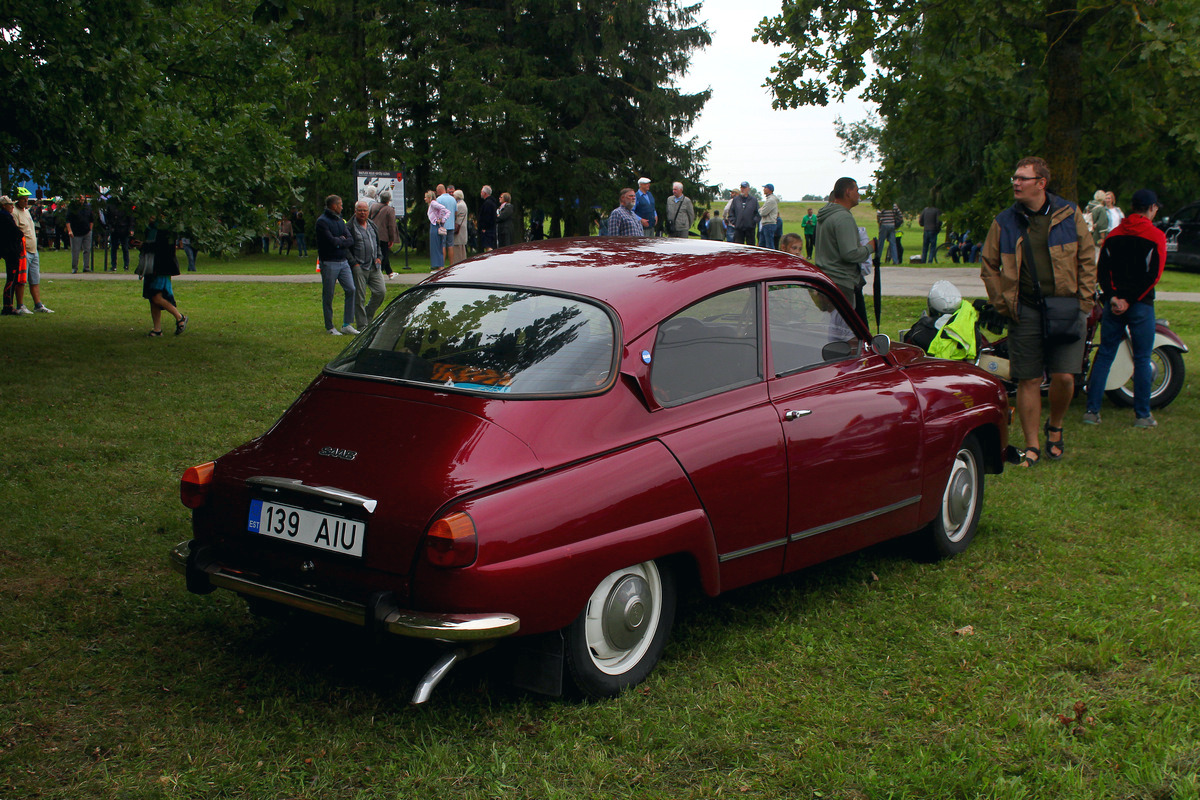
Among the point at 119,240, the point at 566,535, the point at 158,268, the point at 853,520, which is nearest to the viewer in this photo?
the point at 566,535

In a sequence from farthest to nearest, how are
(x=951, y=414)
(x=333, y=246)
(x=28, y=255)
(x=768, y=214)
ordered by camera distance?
(x=768, y=214) → (x=28, y=255) → (x=333, y=246) → (x=951, y=414)

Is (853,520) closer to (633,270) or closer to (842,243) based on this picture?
(633,270)

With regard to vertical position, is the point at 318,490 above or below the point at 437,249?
below

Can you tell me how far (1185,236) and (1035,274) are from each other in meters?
22.8

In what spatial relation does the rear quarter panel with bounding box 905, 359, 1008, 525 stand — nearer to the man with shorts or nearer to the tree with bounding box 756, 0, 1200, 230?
the man with shorts

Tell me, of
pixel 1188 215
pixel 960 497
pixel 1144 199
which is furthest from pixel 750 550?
pixel 1188 215

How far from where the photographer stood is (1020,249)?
24.4 feet

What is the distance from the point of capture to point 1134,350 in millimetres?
9320

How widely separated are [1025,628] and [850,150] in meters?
68.2

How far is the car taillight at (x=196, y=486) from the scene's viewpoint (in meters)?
4.20

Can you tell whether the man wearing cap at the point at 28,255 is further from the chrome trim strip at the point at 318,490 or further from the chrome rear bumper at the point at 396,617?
the chrome rear bumper at the point at 396,617

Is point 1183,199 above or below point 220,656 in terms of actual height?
above

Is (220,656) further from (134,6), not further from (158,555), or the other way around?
(134,6)

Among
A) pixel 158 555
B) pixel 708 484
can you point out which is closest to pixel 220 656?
pixel 158 555
